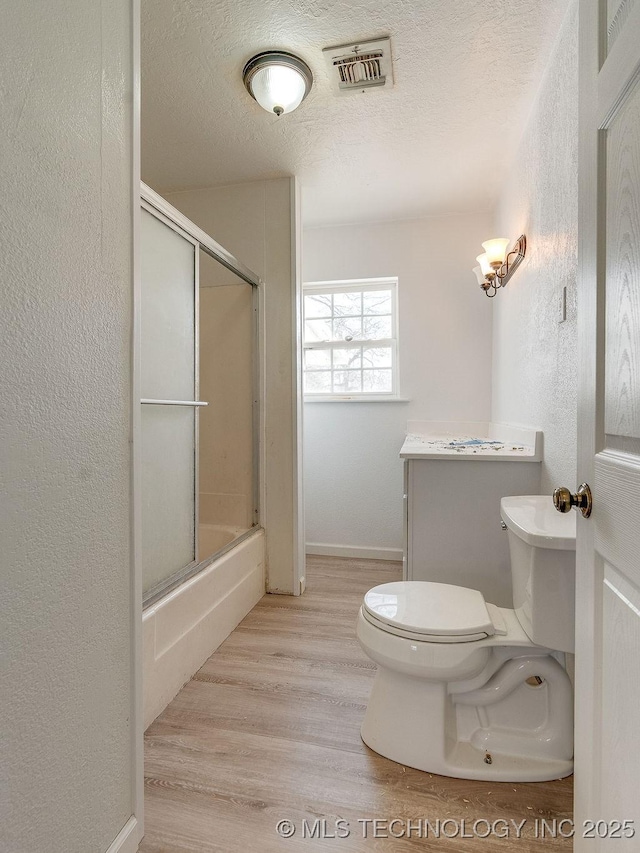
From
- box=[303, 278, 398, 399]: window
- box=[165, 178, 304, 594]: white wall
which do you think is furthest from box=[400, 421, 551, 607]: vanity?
box=[303, 278, 398, 399]: window

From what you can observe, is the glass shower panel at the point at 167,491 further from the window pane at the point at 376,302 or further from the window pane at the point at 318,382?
the window pane at the point at 376,302

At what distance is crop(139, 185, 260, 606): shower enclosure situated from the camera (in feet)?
5.21

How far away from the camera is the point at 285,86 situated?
1710 mm

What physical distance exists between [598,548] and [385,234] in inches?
111

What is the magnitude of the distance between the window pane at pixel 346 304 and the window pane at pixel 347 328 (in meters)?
0.04

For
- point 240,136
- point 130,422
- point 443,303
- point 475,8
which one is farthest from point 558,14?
point 130,422

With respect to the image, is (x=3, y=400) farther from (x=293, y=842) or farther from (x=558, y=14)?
(x=558, y=14)

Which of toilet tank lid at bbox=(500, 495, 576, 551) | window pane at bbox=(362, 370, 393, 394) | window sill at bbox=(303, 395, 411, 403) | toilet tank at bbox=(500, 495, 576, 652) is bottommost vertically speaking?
toilet tank at bbox=(500, 495, 576, 652)

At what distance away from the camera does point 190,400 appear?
1860mm

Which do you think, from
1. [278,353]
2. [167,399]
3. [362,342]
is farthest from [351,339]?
[167,399]

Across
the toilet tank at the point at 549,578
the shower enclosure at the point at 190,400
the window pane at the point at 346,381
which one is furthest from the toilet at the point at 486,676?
the window pane at the point at 346,381

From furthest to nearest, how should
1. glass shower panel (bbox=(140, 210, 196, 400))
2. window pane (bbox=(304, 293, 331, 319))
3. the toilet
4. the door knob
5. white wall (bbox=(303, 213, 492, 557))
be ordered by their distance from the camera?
window pane (bbox=(304, 293, 331, 319)) → white wall (bbox=(303, 213, 492, 557)) → glass shower panel (bbox=(140, 210, 196, 400)) → the toilet → the door knob

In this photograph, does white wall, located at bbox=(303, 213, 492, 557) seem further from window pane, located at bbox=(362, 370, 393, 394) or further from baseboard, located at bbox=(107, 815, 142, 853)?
baseboard, located at bbox=(107, 815, 142, 853)

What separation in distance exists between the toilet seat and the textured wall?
0.54 metres
